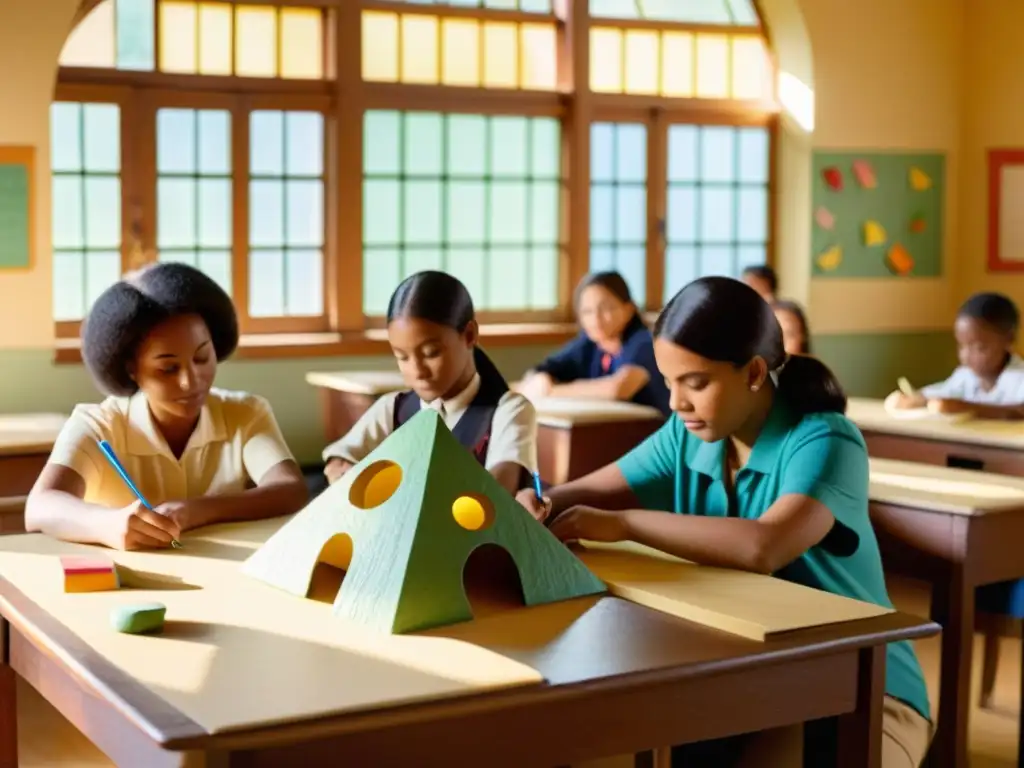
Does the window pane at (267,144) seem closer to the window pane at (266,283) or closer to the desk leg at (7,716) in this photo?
the window pane at (266,283)

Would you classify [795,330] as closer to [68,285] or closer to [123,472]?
[68,285]

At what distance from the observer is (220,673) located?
162 centimetres

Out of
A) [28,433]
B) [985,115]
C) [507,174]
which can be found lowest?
[28,433]

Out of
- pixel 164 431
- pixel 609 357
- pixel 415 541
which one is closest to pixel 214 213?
pixel 609 357

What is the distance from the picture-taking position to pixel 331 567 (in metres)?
2.15

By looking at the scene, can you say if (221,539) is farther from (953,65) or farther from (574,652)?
(953,65)

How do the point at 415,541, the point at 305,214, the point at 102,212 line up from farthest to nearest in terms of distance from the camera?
1. the point at 305,214
2. the point at 102,212
3. the point at 415,541

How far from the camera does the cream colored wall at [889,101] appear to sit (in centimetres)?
717

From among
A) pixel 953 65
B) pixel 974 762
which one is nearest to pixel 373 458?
pixel 974 762

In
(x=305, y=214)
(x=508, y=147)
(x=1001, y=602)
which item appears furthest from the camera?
(x=508, y=147)

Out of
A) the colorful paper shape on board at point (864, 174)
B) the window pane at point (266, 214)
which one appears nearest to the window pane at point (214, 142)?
the window pane at point (266, 214)

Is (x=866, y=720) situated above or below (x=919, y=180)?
below

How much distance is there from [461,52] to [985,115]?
274cm

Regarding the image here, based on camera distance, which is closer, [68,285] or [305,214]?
[68,285]
